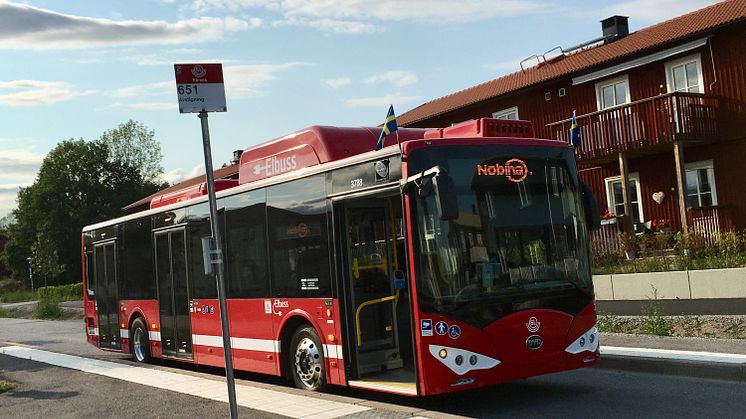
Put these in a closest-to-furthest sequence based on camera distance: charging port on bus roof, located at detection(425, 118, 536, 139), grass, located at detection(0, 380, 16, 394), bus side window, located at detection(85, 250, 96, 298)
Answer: charging port on bus roof, located at detection(425, 118, 536, 139)
grass, located at detection(0, 380, 16, 394)
bus side window, located at detection(85, 250, 96, 298)

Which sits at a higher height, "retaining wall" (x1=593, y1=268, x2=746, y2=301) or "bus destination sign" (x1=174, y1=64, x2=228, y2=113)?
"bus destination sign" (x1=174, y1=64, x2=228, y2=113)

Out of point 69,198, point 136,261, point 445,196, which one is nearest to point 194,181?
point 69,198

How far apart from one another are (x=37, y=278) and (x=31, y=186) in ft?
33.4

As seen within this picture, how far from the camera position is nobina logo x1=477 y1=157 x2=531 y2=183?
29.2 feet

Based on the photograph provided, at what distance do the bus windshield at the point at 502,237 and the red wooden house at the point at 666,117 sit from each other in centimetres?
1343

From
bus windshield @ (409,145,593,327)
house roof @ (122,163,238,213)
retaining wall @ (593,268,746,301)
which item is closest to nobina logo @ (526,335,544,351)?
bus windshield @ (409,145,593,327)

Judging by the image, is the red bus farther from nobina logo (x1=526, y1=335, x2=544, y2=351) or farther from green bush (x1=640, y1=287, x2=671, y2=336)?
green bush (x1=640, y1=287, x2=671, y2=336)

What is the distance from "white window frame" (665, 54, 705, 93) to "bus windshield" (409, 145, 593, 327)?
15.9 meters

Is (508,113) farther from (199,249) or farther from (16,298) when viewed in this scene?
(16,298)

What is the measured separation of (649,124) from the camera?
23.4 meters

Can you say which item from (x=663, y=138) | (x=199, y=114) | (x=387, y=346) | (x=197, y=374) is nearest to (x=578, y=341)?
(x=387, y=346)

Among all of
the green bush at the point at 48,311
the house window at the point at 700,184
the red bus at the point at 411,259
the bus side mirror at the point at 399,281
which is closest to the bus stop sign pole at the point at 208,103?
the red bus at the point at 411,259

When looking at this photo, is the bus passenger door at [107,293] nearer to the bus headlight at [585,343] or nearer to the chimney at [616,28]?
the bus headlight at [585,343]

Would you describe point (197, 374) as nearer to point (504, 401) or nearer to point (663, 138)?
point (504, 401)
